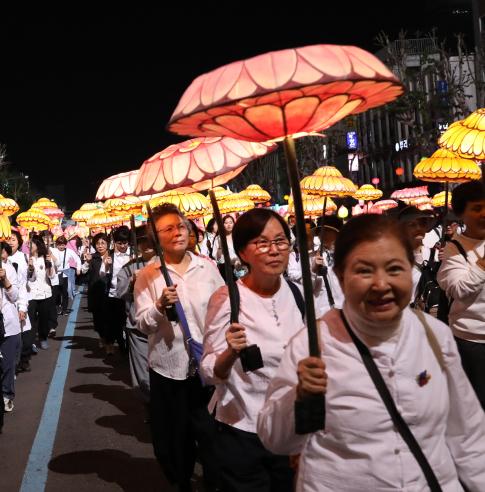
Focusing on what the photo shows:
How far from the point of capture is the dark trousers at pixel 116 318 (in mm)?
11250

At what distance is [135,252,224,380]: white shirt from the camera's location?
4832 millimetres

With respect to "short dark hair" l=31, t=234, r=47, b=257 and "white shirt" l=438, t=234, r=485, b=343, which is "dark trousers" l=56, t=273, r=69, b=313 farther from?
"white shirt" l=438, t=234, r=485, b=343

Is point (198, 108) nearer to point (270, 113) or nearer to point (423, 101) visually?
point (270, 113)

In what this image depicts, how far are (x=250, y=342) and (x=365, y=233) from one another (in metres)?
1.38

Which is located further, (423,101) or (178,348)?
(423,101)

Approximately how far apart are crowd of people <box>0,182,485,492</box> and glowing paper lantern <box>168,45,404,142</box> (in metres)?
0.45

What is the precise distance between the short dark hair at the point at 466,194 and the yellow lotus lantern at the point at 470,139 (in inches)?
15.4

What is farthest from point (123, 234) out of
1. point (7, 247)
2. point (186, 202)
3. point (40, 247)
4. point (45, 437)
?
point (45, 437)

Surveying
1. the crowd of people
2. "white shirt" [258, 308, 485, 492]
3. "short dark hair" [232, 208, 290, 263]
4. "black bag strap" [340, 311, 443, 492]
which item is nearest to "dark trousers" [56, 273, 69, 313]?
the crowd of people

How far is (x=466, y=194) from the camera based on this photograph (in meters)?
4.69

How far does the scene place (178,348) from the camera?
15.9ft

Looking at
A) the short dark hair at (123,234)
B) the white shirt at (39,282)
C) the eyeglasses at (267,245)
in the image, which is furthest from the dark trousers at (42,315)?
the eyeglasses at (267,245)

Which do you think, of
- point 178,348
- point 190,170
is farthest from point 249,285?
point 178,348

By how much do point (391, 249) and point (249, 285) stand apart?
5.12 ft
